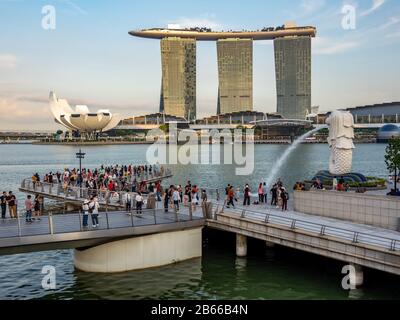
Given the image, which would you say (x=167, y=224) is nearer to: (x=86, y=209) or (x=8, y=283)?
(x=86, y=209)

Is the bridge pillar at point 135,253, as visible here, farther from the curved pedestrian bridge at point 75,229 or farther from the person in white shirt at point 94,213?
the person in white shirt at point 94,213

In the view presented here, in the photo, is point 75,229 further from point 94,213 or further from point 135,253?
point 135,253

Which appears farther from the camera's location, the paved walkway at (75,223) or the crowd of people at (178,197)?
the crowd of people at (178,197)

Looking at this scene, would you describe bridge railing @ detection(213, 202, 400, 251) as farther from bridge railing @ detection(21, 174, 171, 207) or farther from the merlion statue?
the merlion statue

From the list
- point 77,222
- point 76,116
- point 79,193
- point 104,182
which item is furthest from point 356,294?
point 76,116

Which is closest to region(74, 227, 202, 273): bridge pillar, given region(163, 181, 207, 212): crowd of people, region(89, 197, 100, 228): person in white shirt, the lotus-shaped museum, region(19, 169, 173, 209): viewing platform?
region(89, 197, 100, 228): person in white shirt

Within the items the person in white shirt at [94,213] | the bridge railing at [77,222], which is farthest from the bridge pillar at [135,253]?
the person in white shirt at [94,213]
